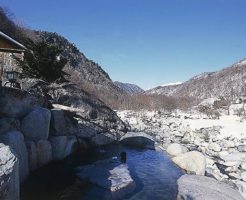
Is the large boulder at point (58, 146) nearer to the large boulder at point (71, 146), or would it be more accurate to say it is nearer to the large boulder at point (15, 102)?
the large boulder at point (71, 146)

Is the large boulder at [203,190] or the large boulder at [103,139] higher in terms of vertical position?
the large boulder at [103,139]

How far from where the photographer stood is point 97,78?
91875 millimetres

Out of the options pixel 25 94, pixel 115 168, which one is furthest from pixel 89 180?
pixel 25 94

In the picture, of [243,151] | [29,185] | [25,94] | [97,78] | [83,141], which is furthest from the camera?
[97,78]

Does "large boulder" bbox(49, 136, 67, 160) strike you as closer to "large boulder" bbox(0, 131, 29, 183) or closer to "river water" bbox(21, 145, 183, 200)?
"river water" bbox(21, 145, 183, 200)

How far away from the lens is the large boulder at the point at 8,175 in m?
6.36

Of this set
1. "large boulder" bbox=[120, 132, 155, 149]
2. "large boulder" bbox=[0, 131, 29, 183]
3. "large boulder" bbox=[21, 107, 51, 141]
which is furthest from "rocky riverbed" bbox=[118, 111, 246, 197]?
"large boulder" bbox=[0, 131, 29, 183]

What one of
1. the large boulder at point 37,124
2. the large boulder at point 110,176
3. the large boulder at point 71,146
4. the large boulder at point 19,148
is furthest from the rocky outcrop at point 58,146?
the large boulder at point 19,148

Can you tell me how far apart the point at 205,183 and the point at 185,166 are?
334 cm

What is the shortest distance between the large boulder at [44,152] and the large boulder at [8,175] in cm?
440

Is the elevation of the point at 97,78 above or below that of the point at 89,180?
above

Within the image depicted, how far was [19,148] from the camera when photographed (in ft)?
32.4

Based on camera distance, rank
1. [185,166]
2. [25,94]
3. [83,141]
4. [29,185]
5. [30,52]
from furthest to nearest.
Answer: [30,52], [83,141], [185,166], [25,94], [29,185]

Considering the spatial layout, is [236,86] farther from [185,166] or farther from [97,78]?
[185,166]
